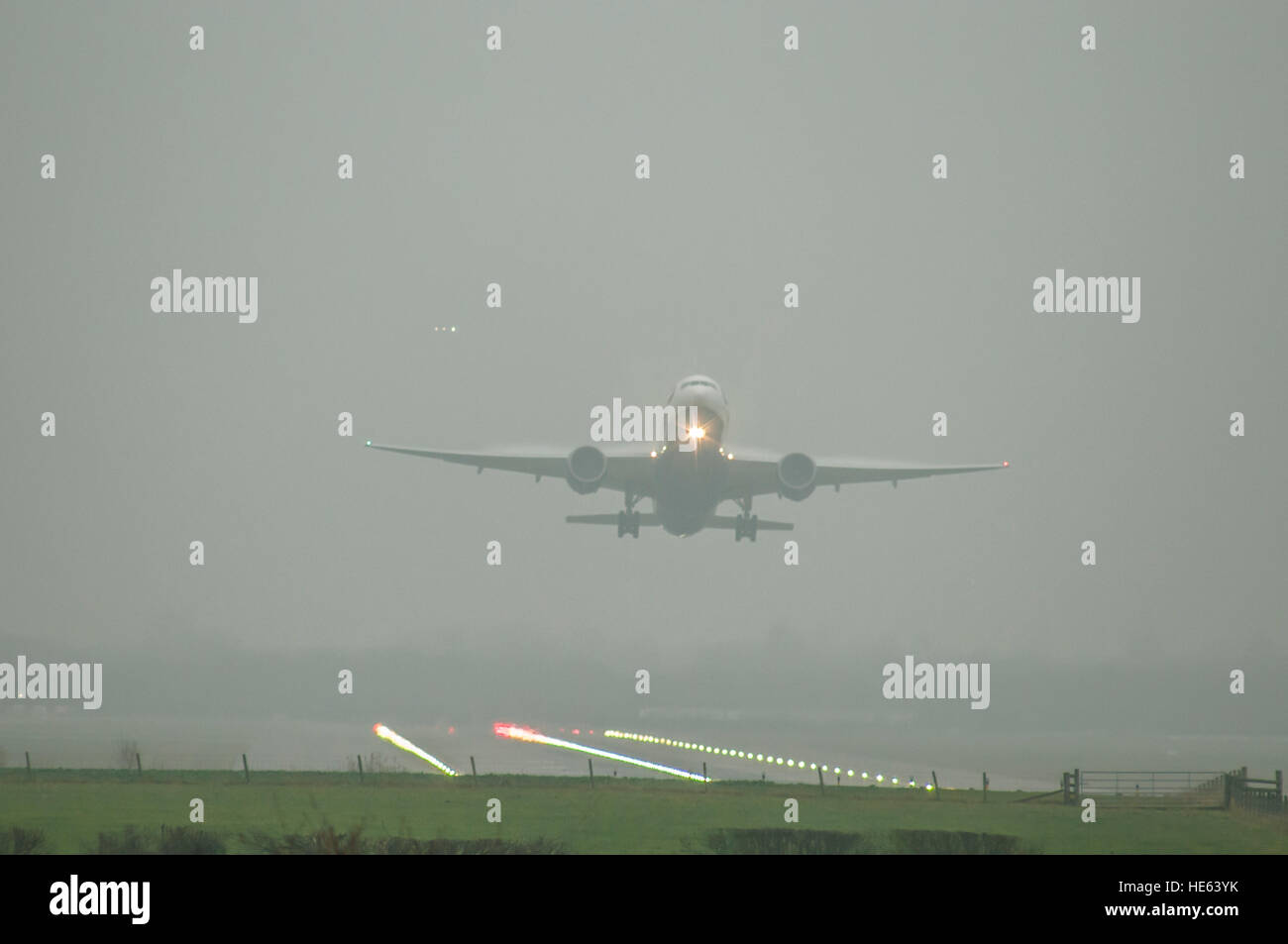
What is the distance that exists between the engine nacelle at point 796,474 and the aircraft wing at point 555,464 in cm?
506

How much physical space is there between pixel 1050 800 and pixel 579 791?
1392 centimetres

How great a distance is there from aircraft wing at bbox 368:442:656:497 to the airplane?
4 centimetres

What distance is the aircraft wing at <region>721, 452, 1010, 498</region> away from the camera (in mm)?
52031

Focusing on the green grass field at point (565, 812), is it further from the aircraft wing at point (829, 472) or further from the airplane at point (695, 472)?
the aircraft wing at point (829, 472)

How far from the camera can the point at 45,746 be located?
63.9m

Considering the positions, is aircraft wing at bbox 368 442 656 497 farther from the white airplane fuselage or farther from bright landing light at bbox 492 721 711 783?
bright landing light at bbox 492 721 711 783

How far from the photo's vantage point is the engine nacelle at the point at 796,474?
4794 centimetres

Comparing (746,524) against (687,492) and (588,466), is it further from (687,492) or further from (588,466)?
(588,466)

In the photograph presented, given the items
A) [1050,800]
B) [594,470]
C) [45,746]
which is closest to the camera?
[1050,800]

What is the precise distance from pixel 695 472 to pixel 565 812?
1674 cm

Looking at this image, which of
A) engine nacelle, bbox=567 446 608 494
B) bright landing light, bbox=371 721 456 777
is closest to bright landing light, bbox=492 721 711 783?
bright landing light, bbox=371 721 456 777
